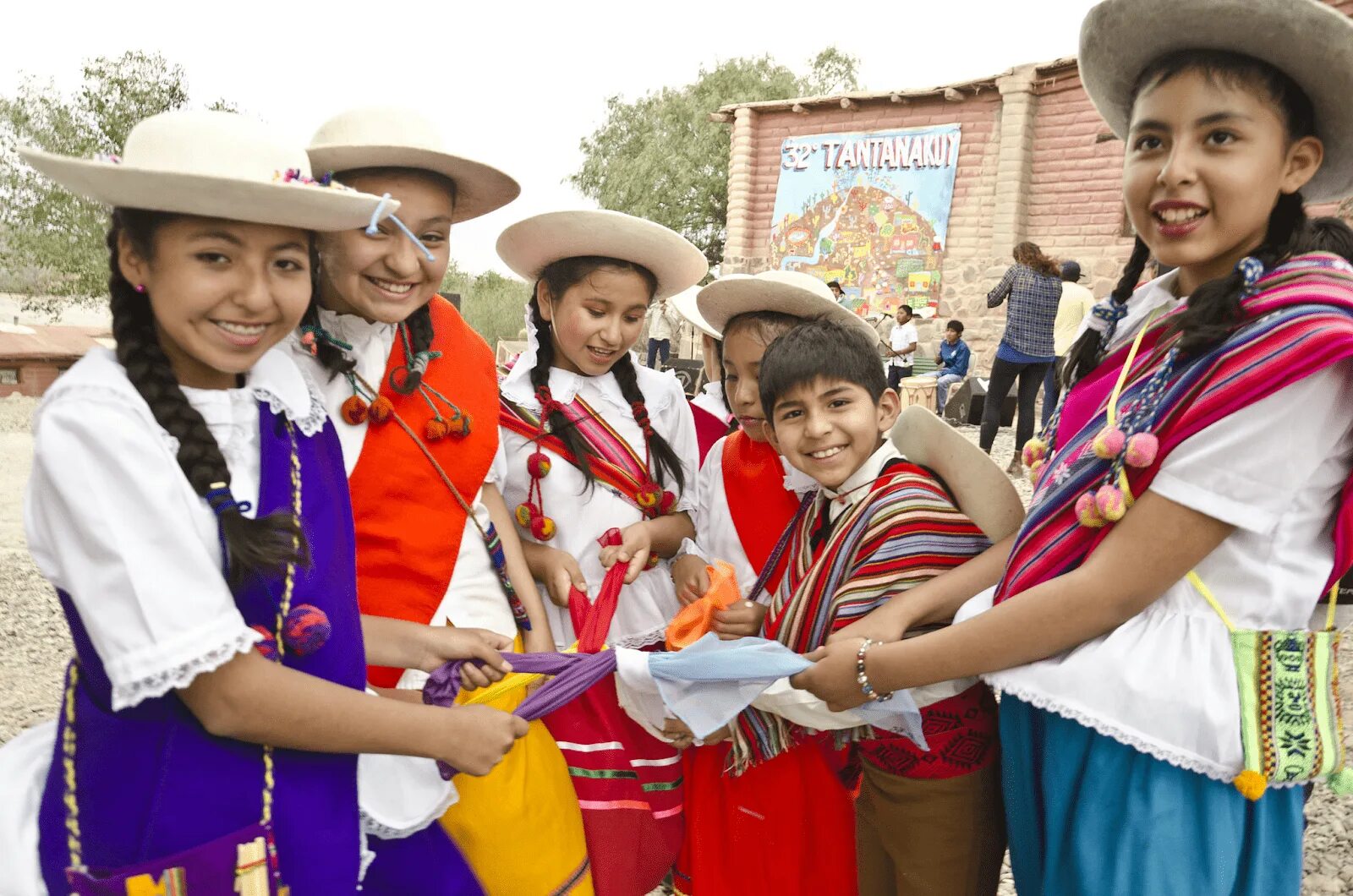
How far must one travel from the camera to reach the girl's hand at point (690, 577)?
→ 234 cm

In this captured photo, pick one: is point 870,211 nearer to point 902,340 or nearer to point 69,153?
point 902,340

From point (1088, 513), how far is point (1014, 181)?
13171 mm

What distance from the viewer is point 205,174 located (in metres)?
1.32

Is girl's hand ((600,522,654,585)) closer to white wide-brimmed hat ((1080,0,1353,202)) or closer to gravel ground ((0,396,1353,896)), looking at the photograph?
white wide-brimmed hat ((1080,0,1353,202))

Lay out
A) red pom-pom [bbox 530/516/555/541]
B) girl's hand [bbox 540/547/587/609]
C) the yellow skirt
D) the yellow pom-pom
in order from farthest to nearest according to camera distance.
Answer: red pom-pom [bbox 530/516/555/541], girl's hand [bbox 540/547/587/609], the yellow skirt, the yellow pom-pom

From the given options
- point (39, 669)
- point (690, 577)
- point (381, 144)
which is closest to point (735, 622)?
point (690, 577)

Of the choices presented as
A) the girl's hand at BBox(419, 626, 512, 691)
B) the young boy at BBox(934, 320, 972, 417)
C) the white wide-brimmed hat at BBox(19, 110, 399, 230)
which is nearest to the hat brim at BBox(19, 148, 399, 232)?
the white wide-brimmed hat at BBox(19, 110, 399, 230)

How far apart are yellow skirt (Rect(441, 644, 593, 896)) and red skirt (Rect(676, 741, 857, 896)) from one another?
343mm

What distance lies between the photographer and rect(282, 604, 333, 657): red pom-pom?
1.46m

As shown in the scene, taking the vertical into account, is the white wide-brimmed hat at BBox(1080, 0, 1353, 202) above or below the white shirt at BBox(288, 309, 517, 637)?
above

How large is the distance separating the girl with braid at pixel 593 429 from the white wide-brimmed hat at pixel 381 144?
436mm

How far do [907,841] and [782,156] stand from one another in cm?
1532

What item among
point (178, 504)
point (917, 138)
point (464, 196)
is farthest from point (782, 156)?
point (178, 504)

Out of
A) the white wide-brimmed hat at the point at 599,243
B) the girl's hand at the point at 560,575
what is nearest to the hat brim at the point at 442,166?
the white wide-brimmed hat at the point at 599,243
